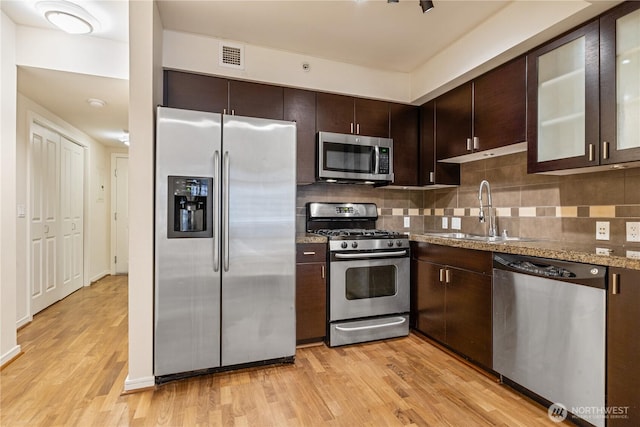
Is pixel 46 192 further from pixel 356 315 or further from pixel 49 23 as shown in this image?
pixel 356 315

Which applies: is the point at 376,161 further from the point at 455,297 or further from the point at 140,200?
the point at 140,200

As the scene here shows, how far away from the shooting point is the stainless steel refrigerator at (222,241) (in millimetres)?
2059

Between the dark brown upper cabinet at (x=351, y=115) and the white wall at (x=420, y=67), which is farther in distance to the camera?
the dark brown upper cabinet at (x=351, y=115)

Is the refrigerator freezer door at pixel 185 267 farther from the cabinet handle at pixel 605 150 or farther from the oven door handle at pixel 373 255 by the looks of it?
the cabinet handle at pixel 605 150

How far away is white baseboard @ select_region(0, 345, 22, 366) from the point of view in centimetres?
233

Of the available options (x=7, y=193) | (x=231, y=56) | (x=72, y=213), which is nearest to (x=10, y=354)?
(x=7, y=193)

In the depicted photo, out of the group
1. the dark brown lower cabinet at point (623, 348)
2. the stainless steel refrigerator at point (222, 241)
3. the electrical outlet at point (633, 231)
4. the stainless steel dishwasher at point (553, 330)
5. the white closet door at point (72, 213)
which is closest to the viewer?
the dark brown lower cabinet at point (623, 348)

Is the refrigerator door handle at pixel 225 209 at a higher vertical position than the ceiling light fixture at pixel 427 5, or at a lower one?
lower

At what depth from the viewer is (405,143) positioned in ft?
10.8

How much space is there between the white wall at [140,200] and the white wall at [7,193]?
3.84 ft

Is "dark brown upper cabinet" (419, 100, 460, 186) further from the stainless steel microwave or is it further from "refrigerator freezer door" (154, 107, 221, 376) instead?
"refrigerator freezer door" (154, 107, 221, 376)

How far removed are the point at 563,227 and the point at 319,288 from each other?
1.85 meters

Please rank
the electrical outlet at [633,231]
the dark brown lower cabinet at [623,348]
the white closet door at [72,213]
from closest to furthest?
the dark brown lower cabinet at [623,348] → the electrical outlet at [633,231] → the white closet door at [72,213]

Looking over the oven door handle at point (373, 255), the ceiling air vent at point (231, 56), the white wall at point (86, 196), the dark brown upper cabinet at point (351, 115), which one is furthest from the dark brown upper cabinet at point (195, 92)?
the white wall at point (86, 196)
